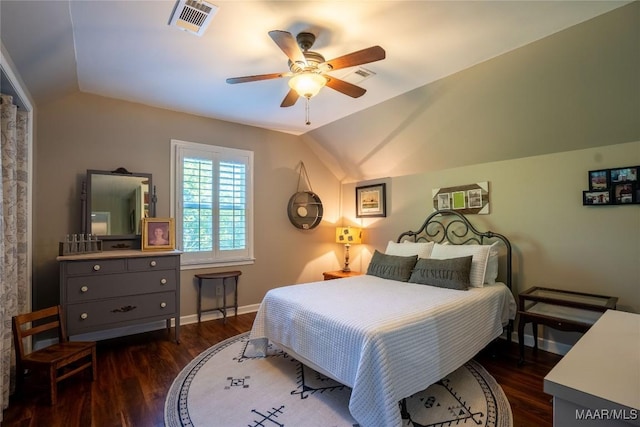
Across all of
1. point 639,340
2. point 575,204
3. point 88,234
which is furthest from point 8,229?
point 575,204

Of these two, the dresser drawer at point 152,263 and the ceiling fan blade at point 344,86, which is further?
the dresser drawer at point 152,263

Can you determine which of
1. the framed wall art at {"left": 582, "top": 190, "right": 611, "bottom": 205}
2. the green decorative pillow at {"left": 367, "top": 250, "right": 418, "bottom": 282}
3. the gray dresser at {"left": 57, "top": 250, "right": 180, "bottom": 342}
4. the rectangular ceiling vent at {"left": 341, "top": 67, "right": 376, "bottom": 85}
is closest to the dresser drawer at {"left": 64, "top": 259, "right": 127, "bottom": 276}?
the gray dresser at {"left": 57, "top": 250, "right": 180, "bottom": 342}

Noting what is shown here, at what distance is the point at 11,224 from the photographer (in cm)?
218

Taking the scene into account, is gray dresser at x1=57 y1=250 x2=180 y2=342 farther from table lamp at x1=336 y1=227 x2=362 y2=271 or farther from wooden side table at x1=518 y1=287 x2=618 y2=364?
wooden side table at x1=518 y1=287 x2=618 y2=364

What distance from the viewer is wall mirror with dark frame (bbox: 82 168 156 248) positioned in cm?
324

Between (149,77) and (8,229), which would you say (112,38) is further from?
(8,229)

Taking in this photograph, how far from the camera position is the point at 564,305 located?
103 inches

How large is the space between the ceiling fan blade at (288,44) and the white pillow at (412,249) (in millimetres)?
2426

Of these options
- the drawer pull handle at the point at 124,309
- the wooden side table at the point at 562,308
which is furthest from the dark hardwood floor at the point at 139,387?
the drawer pull handle at the point at 124,309

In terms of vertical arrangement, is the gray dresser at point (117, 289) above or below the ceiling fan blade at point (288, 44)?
below

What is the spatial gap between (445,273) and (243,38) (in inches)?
105

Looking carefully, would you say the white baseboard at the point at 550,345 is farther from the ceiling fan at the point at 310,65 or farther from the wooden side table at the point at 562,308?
the ceiling fan at the point at 310,65

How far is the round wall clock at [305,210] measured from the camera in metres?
4.79

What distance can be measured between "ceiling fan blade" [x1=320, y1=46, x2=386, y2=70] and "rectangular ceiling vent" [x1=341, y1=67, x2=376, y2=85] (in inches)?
28.2
